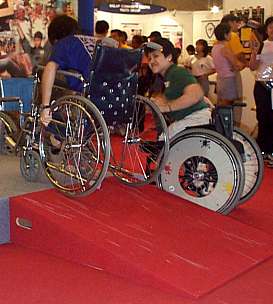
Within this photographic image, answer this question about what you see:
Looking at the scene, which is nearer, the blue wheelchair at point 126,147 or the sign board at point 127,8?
the blue wheelchair at point 126,147

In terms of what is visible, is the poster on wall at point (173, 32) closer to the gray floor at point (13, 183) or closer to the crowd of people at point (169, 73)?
the crowd of people at point (169, 73)

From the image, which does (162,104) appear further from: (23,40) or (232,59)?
(23,40)

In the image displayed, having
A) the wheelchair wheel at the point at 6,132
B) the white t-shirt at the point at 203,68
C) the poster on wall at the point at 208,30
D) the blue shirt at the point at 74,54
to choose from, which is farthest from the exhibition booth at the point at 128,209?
the poster on wall at the point at 208,30

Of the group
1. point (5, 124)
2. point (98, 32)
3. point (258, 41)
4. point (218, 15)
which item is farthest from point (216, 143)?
point (218, 15)

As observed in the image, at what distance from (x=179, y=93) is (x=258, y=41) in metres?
2.29

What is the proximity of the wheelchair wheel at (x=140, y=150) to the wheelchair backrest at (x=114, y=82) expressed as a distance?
0.16m

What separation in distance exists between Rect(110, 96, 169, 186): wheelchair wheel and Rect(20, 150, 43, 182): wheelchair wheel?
465 millimetres

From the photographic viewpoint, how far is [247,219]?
4004 mm

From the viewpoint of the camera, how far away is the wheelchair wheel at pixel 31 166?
376 centimetres

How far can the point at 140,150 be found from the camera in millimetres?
4059

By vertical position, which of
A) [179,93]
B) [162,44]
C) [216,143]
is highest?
[162,44]

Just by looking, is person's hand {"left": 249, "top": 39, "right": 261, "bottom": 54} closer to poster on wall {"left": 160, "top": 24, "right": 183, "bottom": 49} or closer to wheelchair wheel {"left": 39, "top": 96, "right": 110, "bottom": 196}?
wheelchair wheel {"left": 39, "top": 96, "right": 110, "bottom": 196}

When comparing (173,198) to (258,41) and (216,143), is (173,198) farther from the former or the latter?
(258,41)

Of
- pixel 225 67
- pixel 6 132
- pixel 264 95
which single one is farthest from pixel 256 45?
pixel 6 132
